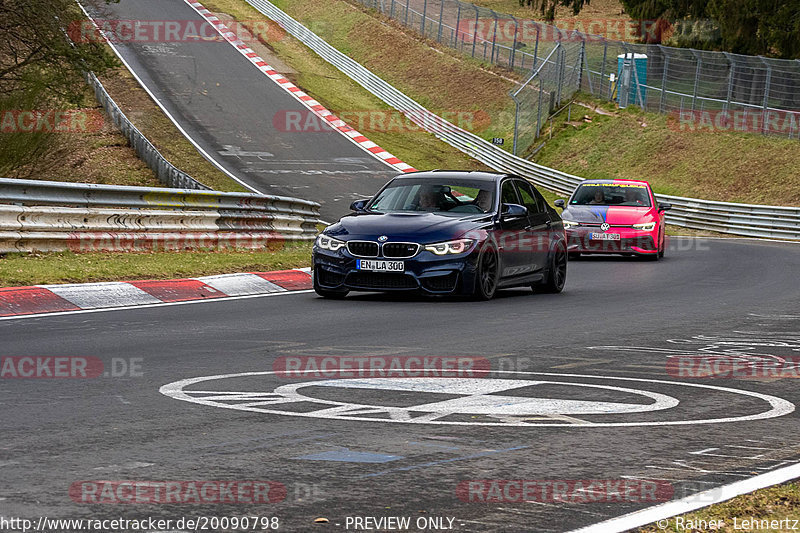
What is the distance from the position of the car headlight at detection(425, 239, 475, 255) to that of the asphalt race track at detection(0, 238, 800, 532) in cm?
111

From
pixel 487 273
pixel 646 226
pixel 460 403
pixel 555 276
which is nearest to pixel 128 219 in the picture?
pixel 487 273

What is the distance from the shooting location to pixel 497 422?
6492mm

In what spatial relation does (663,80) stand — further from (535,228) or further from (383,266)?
(383,266)

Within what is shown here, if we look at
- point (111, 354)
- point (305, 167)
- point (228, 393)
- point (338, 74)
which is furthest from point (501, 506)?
point (338, 74)

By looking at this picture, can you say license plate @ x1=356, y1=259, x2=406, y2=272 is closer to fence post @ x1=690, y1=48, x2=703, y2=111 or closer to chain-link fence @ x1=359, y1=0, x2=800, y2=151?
chain-link fence @ x1=359, y1=0, x2=800, y2=151

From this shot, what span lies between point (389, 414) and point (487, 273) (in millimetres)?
7755

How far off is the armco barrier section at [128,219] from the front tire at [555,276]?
5708mm

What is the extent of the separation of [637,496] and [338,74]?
50854mm

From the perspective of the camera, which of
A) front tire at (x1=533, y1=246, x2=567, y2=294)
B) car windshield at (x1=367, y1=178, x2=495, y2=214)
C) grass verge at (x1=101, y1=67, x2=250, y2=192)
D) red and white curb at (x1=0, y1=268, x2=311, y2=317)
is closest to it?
red and white curb at (x1=0, y1=268, x2=311, y2=317)

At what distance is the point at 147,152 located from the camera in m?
32.9

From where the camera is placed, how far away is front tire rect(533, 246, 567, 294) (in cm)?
1587

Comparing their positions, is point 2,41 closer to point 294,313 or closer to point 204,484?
point 294,313

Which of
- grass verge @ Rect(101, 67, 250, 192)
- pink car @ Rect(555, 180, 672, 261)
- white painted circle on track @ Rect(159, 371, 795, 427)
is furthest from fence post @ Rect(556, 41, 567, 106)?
white painted circle on track @ Rect(159, 371, 795, 427)

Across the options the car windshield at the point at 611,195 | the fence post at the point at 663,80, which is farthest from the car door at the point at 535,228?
the fence post at the point at 663,80
